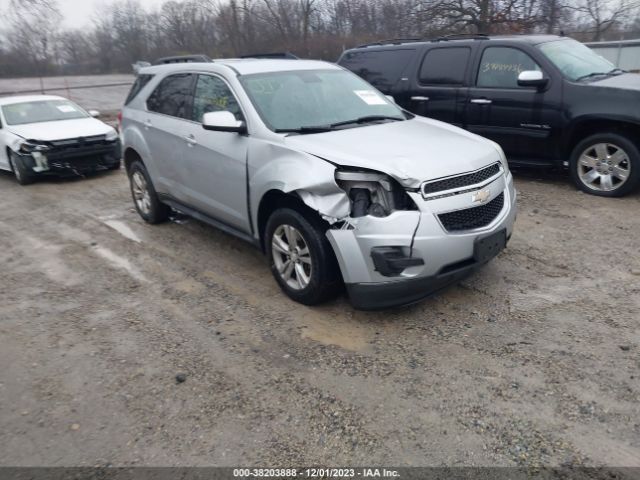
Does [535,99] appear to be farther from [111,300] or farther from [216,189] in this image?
[111,300]

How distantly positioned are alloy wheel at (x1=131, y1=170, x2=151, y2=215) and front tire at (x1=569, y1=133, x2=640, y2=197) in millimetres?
5130

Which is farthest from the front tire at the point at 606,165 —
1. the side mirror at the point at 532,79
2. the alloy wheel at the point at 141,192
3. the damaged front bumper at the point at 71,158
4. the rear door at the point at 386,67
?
the damaged front bumper at the point at 71,158

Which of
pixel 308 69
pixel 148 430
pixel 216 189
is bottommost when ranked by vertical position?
pixel 148 430

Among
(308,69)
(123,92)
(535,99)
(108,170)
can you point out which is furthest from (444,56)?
(123,92)

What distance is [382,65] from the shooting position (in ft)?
26.6

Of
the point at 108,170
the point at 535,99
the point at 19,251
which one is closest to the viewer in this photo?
the point at 19,251

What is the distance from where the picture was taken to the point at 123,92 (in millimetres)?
26703

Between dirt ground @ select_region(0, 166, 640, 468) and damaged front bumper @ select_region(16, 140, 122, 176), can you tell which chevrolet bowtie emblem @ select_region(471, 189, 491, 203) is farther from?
damaged front bumper @ select_region(16, 140, 122, 176)

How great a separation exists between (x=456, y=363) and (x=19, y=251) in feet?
15.9

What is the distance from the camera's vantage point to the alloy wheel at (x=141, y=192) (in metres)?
6.16

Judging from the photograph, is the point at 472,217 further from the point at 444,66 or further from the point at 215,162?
the point at 444,66

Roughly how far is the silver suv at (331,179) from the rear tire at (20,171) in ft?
14.9

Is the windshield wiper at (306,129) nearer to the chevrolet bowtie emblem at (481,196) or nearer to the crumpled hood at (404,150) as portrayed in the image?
the crumpled hood at (404,150)

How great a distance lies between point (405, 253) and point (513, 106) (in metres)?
4.21
